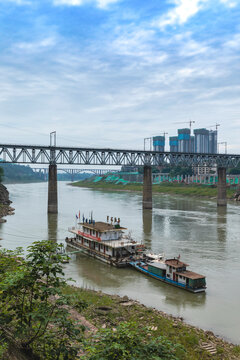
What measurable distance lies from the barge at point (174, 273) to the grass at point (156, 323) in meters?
6.23

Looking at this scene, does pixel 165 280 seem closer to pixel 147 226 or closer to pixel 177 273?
pixel 177 273

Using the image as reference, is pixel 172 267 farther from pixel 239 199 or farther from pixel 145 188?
pixel 239 199

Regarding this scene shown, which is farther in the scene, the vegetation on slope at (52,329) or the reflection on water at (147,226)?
the reflection on water at (147,226)

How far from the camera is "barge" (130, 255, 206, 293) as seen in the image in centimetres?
2778

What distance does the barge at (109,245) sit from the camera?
118ft

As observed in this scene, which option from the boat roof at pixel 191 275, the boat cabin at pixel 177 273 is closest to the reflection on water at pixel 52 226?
the boat cabin at pixel 177 273

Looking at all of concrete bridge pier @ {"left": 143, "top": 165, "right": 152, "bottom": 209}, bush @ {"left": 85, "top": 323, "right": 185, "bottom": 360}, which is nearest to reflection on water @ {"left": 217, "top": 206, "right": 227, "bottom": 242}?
concrete bridge pier @ {"left": 143, "top": 165, "right": 152, "bottom": 209}

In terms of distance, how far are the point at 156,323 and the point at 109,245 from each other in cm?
1647

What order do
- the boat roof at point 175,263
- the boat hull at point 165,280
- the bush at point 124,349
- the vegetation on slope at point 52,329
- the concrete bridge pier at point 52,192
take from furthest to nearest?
the concrete bridge pier at point 52,192 < the boat roof at point 175,263 < the boat hull at point 165,280 < the vegetation on slope at point 52,329 < the bush at point 124,349

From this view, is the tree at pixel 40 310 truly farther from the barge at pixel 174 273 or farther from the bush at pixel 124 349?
the barge at pixel 174 273

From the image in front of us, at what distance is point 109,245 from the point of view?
36.2m

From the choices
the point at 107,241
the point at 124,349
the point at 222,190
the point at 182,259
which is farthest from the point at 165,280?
the point at 222,190

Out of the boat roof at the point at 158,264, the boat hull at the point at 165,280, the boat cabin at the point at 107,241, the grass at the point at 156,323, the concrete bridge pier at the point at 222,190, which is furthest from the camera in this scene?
the concrete bridge pier at the point at 222,190

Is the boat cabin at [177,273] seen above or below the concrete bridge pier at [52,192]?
below
